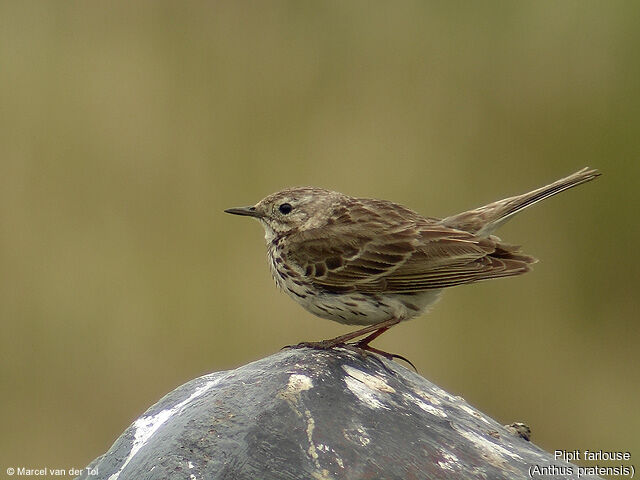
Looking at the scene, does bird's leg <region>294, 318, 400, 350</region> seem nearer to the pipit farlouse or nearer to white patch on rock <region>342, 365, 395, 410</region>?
the pipit farlouse

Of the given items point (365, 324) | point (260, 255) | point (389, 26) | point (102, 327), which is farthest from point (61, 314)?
point (365, 324)

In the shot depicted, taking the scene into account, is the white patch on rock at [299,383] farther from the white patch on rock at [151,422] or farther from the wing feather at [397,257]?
the wing feather at [397,257]

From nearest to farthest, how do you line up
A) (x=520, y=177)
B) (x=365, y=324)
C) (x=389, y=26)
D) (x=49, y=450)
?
(x=365, y=324) → (x=49, y=450) → (x=520, y=177) → (x=389, y=26)

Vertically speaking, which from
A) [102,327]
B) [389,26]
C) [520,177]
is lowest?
[102,327]

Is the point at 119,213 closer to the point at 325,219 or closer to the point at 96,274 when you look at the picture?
the point at 96,274

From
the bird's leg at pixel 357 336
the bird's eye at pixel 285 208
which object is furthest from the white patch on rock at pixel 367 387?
the bird's eye at pixel 285 208

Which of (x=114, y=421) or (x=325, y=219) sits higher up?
(x=325, y=219)

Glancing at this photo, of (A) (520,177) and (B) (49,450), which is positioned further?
(A) (520,177)

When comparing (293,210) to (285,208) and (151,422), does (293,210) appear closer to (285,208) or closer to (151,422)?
(285,208)
